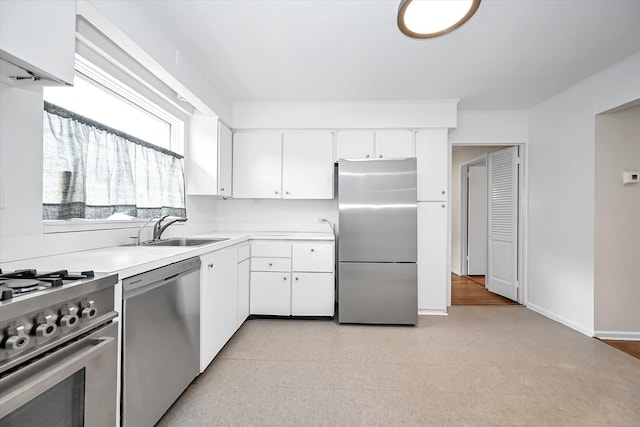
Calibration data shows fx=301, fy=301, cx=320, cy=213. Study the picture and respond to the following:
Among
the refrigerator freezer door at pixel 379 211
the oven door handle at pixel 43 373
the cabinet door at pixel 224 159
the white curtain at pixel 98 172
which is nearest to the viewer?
the oven door handle at pixel 43 373

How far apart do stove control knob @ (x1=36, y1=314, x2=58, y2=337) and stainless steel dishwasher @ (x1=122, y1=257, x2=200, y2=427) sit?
1.17 ft

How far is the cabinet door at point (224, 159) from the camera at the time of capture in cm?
319

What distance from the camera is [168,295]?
1608 millimetres

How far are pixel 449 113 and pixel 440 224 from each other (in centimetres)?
127

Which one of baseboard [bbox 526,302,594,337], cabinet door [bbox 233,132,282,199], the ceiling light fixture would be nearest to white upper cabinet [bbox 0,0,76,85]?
the ceiling light fixture

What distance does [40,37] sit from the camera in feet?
3.60

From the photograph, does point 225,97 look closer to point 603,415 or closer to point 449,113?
point 449,113

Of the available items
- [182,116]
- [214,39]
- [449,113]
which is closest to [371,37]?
[214,39]

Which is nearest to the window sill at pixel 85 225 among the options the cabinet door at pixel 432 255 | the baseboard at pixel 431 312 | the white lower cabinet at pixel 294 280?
the white lower cabinet at pixel 294 280

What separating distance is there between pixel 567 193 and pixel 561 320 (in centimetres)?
136

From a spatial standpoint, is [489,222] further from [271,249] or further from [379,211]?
[271,249]

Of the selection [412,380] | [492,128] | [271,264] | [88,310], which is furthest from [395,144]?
[88,310]

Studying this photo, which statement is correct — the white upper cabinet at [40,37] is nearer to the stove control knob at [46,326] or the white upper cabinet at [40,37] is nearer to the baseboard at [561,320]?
the stove control knob at [46,326]

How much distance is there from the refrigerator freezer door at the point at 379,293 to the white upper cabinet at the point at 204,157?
1620mm
